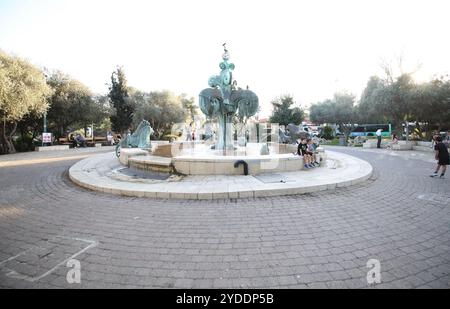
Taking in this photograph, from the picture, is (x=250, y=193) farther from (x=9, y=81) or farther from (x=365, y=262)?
(x=9, y=81)

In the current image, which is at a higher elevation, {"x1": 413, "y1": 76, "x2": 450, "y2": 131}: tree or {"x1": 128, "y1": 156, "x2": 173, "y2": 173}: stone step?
{"x1": 413, "y1": 76, "x2": 450, "y2": 131}: tree

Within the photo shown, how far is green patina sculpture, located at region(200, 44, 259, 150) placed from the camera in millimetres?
13234

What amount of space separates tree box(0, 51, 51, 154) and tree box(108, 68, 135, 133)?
48.5ft

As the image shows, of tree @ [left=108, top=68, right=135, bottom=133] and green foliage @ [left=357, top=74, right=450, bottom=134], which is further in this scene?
tree @ [left=108, top=68, right=135, bottom=133]

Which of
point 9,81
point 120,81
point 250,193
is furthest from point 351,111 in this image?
point 9,81

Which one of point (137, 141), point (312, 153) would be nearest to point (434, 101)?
point (312, 153)

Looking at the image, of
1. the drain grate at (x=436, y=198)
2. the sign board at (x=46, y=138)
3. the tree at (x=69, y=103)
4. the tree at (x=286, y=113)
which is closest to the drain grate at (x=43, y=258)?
the drain grate at (x=436, y=198)

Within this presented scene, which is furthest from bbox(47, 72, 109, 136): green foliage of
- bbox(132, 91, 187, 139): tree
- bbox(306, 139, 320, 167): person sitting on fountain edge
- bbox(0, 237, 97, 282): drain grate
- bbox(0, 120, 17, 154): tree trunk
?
bbox(0, 237, 97, 282): drain grate

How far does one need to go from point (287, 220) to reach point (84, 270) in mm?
3388

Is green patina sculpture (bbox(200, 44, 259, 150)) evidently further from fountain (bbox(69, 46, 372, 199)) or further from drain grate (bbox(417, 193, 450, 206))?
drain grate (bbox(417, 193, 450, 206))

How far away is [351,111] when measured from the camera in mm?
35250

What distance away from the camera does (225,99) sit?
13.4m

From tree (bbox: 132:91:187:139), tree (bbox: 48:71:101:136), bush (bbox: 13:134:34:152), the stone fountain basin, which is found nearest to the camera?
the stone fountain basin
